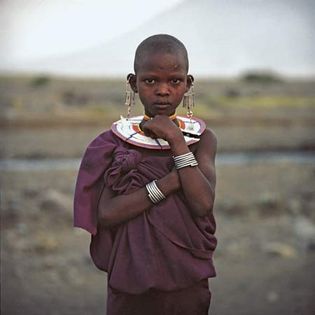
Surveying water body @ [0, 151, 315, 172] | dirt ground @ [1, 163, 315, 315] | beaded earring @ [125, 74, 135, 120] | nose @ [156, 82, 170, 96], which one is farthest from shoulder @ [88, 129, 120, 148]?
water body @ [0, 151, 315, 172]

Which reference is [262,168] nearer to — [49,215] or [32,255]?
[49,215]

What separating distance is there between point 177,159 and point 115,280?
468 mm

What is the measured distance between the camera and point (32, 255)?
6.45 metres

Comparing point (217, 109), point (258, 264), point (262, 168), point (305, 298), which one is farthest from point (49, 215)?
point (217, 109)

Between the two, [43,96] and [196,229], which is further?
[43,96]

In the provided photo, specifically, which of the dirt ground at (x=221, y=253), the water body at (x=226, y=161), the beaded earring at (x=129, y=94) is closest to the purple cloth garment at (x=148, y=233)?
the beaded earring at (x=129, y=94)

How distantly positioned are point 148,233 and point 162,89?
49 centimetres

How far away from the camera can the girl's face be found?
7.43ft

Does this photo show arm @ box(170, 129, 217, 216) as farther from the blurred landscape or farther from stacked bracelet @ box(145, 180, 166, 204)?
the blurred landscape

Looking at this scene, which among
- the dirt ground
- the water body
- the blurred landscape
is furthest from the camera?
the water body

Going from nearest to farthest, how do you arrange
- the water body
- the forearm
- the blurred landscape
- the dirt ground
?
the forearm, the dirt ground, the blurred landscape, the water body

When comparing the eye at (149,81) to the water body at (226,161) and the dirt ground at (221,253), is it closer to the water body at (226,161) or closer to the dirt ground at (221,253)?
the dirt ground at (221,253)

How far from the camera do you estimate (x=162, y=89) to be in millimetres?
2289

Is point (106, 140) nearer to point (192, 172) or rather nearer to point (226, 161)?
point (192, 172)
